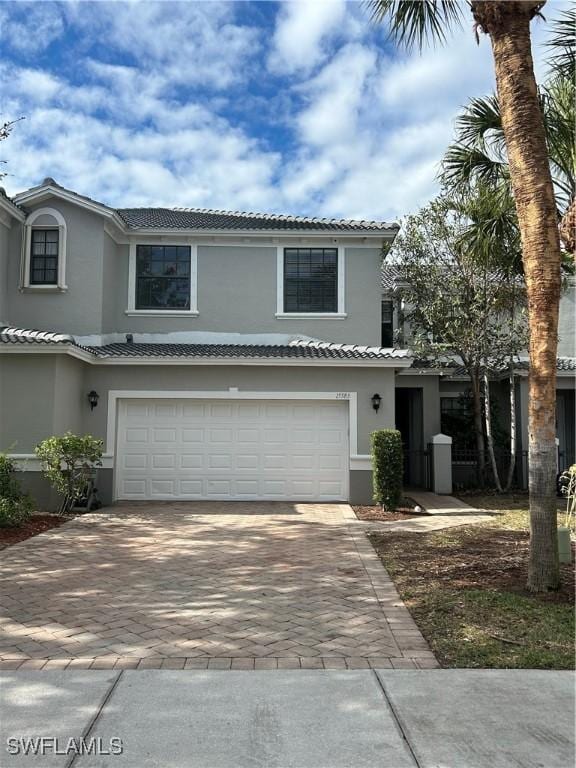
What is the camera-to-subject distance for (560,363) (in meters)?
16.5

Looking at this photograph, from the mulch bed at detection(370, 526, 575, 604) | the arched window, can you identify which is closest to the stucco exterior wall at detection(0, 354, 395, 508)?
the arched window

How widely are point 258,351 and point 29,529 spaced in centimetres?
624

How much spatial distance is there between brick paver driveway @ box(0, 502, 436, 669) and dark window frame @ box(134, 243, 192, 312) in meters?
6.69

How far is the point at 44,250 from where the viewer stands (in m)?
14.6

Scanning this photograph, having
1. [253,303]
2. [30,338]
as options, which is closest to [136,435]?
[30,338]

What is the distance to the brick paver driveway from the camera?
4.66m

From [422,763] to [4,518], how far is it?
333 inches

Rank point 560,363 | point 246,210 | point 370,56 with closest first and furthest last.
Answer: point 370,56 → point 560,363 → point 246,210

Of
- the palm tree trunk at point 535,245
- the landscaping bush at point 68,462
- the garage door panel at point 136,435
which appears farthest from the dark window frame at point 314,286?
the palm tree trunk at point 535,245

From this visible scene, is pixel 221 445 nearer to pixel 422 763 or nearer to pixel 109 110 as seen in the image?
pixel 109 110

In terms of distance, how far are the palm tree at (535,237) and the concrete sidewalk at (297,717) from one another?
→ 199cm

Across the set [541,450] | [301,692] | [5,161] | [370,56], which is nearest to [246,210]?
[5,161]

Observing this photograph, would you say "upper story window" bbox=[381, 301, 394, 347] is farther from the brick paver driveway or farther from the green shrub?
the brick paver driveway

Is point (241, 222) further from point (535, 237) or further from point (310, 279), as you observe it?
point (535, 237)
